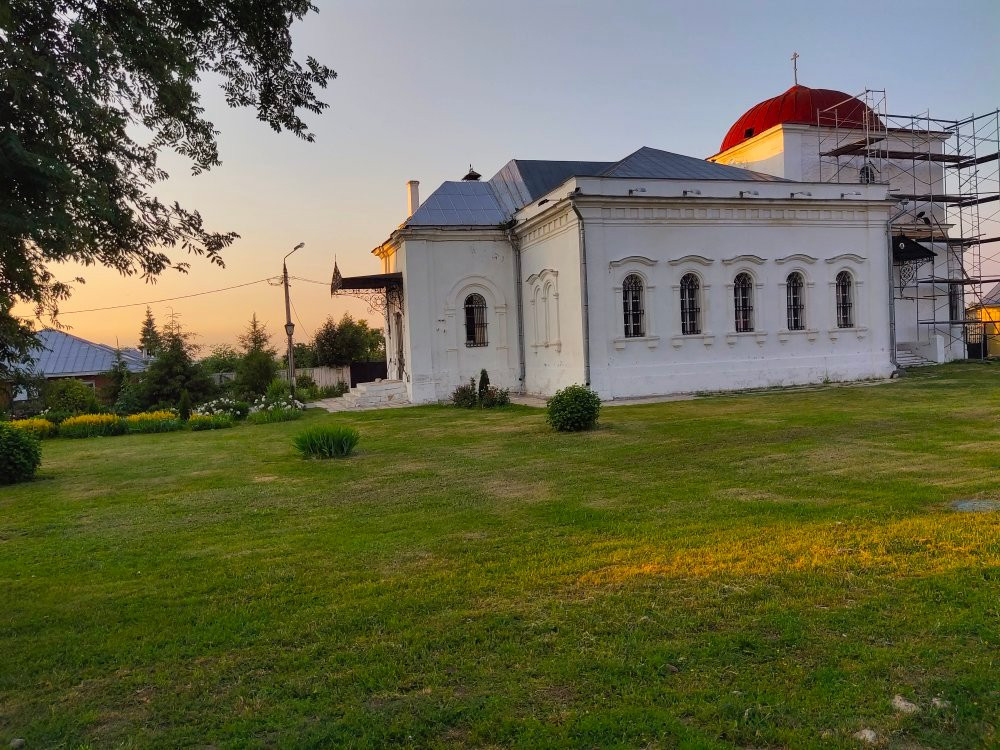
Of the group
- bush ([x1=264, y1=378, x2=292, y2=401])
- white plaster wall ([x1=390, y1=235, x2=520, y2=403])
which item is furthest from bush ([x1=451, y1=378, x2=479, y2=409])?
bush ([x1=264, y1=378, x2=292, y2=401])

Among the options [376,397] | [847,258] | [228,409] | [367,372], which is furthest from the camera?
[367,372]

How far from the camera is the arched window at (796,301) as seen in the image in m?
22.7

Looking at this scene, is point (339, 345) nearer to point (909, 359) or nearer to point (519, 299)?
point (519, 299)

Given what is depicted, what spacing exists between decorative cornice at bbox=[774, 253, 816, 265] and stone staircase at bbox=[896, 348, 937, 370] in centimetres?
744

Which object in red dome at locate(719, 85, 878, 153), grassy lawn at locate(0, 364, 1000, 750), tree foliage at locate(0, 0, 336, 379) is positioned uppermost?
red dome at locate(719, 85, 878, 153)

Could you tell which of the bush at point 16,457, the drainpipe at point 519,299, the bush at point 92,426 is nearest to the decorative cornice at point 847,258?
the drainpipe at point 519,299

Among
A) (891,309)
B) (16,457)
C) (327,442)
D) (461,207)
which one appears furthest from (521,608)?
(891,309)

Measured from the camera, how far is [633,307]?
21156mm

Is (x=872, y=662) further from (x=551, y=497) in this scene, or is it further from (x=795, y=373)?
(x=795, y=373)

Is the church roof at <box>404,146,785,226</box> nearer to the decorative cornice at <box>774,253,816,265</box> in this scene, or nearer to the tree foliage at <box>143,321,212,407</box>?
the decorative cornice at <box>774,253,816,265</box>

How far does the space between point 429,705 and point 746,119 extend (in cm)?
3189

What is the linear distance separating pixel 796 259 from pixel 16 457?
818 inches

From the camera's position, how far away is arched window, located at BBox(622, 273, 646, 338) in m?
21.0

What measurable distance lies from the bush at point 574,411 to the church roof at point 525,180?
9.39 metres
